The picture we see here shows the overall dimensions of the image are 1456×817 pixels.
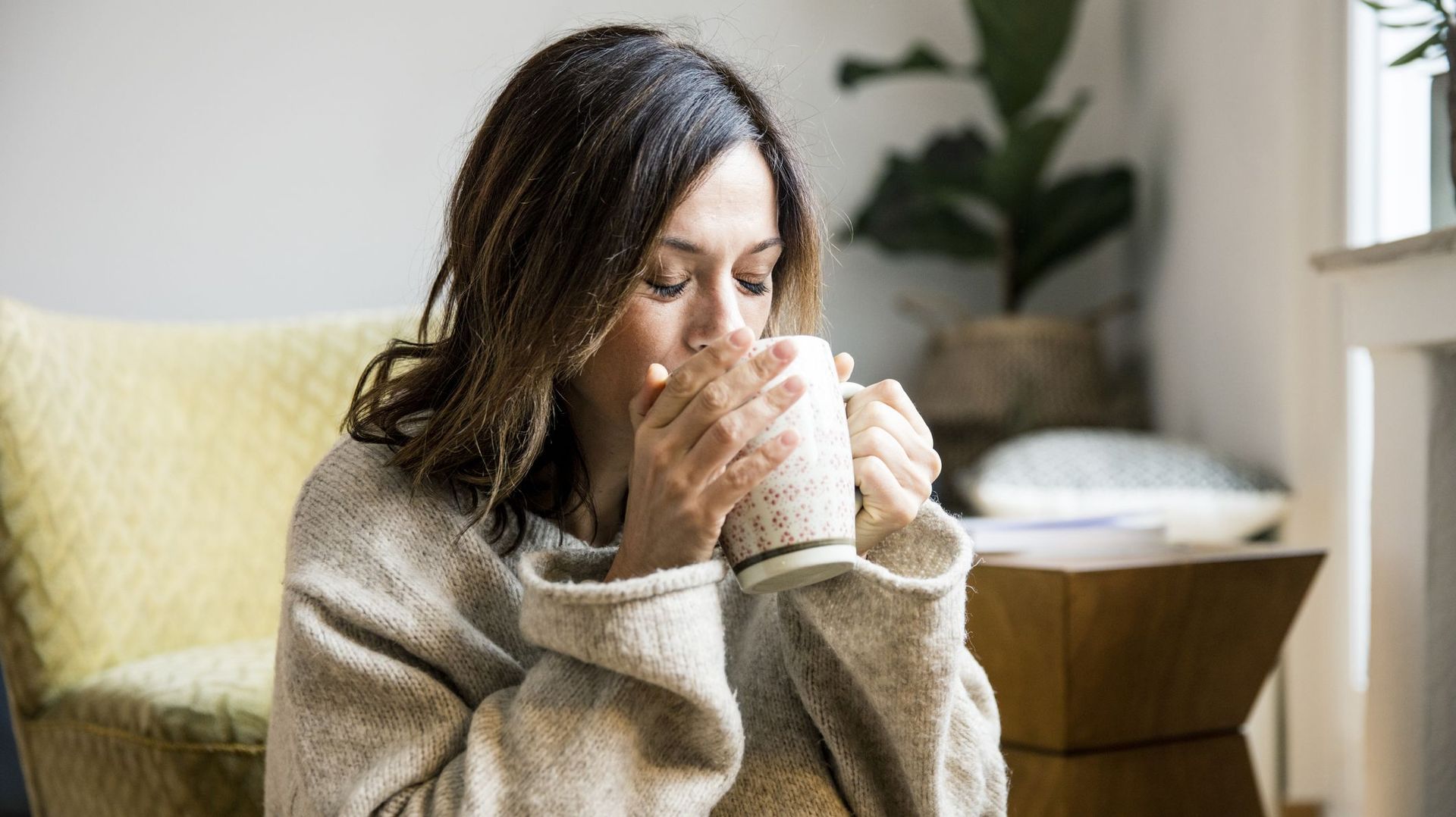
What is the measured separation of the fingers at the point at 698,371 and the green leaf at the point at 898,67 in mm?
1567

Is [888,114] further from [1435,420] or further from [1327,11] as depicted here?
[1435,420]

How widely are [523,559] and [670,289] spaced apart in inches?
7.3

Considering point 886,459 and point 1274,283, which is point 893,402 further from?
point 1274,283

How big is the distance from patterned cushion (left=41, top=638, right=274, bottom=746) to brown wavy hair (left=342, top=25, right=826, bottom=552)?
436mm

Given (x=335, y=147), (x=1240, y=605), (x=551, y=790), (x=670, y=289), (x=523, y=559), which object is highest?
(x=335, y=147)

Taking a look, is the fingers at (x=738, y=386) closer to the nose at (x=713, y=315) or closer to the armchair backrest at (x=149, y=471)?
the nose at (x=713, y=315)

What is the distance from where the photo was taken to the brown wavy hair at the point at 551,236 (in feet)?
2.48

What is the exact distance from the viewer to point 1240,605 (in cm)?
123

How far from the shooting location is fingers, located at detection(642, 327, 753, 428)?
0.65m

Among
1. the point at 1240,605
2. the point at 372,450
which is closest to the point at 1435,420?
the point at 1240,605

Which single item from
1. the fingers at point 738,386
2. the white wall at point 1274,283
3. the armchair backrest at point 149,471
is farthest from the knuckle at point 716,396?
the white wall at point 1274,283

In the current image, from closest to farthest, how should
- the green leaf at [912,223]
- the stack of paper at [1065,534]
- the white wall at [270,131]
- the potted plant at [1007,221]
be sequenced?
1. the stack of paper at [1065,534]
2. the white wall at [270,131]
3. the potted plant at [1007,221]
4. the green leaf at [912,223]

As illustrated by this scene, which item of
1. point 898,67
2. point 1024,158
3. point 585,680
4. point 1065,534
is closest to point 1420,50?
point 1065,534

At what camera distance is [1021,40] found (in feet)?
6.90
